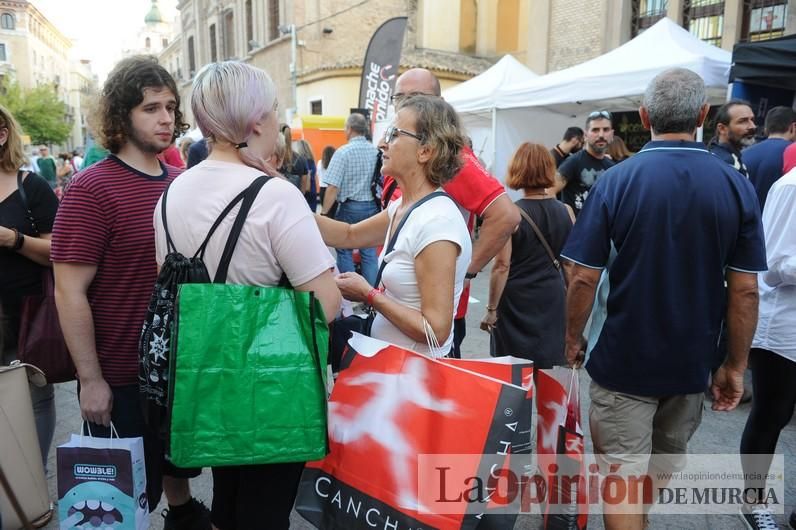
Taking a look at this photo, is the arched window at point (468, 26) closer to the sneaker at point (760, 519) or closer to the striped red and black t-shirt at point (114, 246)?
the sneaker at point (760, 519)

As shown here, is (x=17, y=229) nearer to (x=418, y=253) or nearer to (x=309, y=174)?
(x=418, y=253)

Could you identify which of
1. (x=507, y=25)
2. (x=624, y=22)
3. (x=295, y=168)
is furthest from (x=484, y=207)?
(x=507, y=25)

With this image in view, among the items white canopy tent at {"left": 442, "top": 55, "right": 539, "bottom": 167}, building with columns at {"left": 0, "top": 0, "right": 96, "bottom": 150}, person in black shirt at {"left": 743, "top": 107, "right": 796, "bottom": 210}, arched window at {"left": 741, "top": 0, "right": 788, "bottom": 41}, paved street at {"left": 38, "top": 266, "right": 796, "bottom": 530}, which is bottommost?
paved street at {"left": 38, "top": 266, "right": 796, "bottom": 530}

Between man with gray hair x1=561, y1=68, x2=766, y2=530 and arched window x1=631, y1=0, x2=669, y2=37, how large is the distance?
1116 cm

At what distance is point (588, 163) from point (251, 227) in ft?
15.2

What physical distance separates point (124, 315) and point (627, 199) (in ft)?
5.90

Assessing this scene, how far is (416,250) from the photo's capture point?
1820 mm

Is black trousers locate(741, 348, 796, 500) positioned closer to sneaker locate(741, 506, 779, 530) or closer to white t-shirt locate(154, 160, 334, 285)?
sneaker locate(741, 506, 779, 530)

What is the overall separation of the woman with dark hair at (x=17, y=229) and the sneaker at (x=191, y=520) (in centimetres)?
Answer: 102

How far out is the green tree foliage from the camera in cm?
4972

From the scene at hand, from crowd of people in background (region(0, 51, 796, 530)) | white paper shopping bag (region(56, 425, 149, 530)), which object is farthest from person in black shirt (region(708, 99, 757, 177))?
white paper shopping bag (region(56, 425, 149, 530))

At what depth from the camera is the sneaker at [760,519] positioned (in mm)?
2580

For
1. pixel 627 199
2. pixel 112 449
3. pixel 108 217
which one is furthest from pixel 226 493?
pixel 627 199

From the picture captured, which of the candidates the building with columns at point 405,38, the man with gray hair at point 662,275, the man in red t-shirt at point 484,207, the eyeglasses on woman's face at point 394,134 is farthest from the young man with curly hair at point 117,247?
the building with columns at point 405,38
